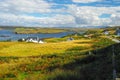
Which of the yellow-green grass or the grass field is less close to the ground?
the grass field

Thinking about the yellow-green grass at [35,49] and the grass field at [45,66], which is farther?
the yellow-green grass at [35,49]

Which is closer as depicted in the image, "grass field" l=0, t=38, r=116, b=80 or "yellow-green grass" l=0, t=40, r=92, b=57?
"grass field" l=0, t=38, r=116, b=80

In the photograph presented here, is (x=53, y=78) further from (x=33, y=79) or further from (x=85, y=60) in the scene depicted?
(x=85, y=60)

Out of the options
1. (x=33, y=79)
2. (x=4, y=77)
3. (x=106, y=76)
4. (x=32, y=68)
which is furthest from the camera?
(x=32, y=68)

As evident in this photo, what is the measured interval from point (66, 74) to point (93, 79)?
1.95 metres

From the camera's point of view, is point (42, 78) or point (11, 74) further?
point (11, 74)

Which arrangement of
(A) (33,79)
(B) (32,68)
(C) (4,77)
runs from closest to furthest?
1. (A) (33,79)
2. (C) (4,77)
3. (B) (32,68)

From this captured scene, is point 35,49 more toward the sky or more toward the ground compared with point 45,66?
more toward the ground

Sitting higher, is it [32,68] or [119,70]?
[119,70]

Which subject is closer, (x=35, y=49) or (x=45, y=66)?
(x=45, y=66)

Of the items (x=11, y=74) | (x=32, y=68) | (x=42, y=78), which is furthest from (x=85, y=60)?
(x=42, y=78)

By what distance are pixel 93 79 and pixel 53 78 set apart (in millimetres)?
2759

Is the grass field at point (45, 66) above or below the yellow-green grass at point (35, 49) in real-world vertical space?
above

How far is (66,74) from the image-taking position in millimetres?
21453
